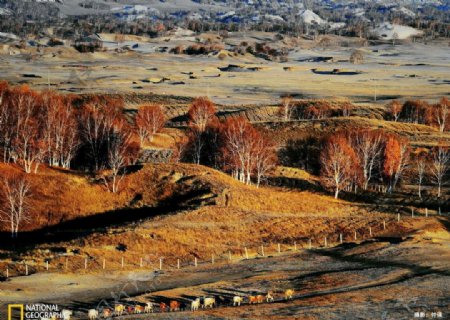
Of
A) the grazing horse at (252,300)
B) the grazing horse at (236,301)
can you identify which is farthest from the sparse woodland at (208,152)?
the grazing horse at (252,300)

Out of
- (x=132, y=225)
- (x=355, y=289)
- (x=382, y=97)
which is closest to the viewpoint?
(x=355, y=289)

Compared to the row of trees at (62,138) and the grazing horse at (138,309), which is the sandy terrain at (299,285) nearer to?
the grazing horse at (138,309)

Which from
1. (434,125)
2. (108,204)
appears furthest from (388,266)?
(434,125)

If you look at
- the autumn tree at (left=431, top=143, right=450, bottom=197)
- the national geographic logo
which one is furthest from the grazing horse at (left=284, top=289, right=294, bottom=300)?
the autumn tree at (left=431, top=143, right=450, bottom=197)

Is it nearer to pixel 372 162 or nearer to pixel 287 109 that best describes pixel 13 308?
pixel 372 162

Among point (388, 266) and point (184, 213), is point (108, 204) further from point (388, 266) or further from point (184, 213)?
point (388, 266)

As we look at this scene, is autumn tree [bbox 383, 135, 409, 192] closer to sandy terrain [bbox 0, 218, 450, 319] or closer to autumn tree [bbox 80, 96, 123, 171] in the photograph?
sandy terrain [bbox 0, 218, 450, 319]
